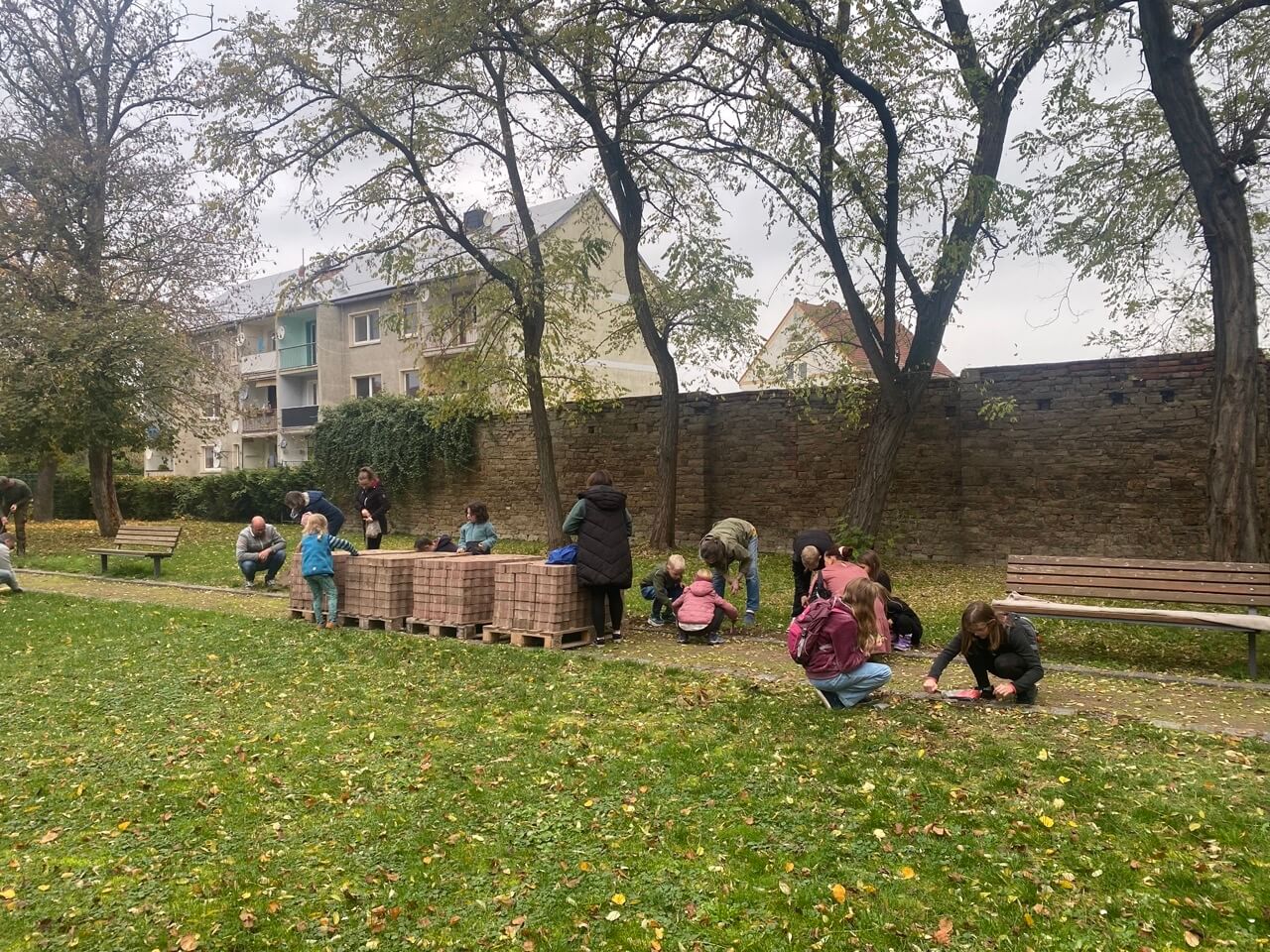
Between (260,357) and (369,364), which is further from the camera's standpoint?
(260,357)

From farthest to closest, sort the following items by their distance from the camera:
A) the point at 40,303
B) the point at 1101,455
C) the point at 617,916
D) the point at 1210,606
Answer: the point at 40,303 → the point at 1101,455 → the point at 1210,606 → the point at 617,916

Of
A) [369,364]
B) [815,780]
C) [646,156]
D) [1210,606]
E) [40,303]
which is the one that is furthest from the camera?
[369,364]

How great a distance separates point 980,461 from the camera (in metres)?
14.2

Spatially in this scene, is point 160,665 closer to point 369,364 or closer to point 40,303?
point 40,303

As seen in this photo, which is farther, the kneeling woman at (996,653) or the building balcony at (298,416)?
the building balcony at (298,416)

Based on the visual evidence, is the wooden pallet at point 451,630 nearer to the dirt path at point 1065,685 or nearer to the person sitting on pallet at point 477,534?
the dirt path at point 1065,685

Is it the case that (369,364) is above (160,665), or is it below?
above

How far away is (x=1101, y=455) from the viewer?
13.1m

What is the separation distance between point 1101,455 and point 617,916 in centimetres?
1225

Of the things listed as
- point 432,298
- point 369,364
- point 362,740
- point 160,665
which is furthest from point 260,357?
point 362,740

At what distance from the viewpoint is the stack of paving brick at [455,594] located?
8703 millimetres

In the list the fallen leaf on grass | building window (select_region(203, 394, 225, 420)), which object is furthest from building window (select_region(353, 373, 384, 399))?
the fallen leaf on grass

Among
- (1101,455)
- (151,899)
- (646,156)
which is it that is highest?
(646,156)

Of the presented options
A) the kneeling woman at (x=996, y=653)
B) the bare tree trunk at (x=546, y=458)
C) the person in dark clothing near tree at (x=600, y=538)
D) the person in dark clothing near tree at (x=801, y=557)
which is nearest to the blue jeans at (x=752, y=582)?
the person in dark clothing near tree at (x=801, y=557)
